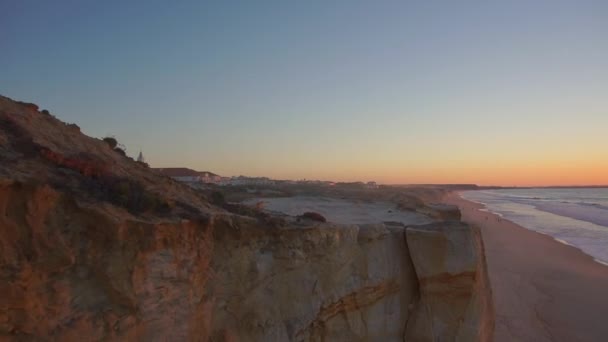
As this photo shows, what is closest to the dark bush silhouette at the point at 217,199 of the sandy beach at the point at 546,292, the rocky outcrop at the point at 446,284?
the rocky outcrop at the point at 446,284

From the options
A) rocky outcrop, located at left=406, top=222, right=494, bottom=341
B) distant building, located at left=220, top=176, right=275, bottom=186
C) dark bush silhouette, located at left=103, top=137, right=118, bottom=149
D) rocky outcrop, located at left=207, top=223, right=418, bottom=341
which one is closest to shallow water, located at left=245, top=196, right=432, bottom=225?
rocky outcrop, located at left=406, top=222, right=494, bottom=341

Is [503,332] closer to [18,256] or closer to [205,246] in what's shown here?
[205,246]

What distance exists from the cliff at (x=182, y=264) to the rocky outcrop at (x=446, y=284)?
2 cm

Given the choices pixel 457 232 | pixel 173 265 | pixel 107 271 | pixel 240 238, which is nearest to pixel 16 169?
pixel 107 271

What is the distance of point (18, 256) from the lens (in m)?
5.10

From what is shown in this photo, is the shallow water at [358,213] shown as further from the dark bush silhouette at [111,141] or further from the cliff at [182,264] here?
the dark bush silhouette at [111,141]

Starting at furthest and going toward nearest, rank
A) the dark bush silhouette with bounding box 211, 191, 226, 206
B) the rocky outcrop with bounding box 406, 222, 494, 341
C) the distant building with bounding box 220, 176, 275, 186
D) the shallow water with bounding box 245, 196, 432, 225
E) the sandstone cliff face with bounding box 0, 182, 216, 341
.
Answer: the distant building with bounding box 220, 176, 275, 186, the shallow water with bounding box 245, 196, 432, 225, the rocky outcrop with bounding box 406, 222, 494, 341, the dark bush silhouette with bounding box 211, 191, 226, 206, the sandstone cliff face with bounding box 0, 182, 216, 341

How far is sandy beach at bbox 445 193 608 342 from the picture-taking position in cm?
1414

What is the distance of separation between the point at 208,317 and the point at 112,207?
7.45 ft

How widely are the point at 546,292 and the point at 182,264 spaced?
1788 cm

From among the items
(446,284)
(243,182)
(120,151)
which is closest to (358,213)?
(446,284)

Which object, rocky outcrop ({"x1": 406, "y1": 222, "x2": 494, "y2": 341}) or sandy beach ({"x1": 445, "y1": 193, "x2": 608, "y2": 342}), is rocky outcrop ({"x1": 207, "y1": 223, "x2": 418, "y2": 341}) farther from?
sandy beach ({"x1": 445, "y1": 193, "x2": 608, "y2": 342})

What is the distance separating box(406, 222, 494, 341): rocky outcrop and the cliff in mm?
22

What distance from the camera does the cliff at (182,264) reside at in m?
5.24
